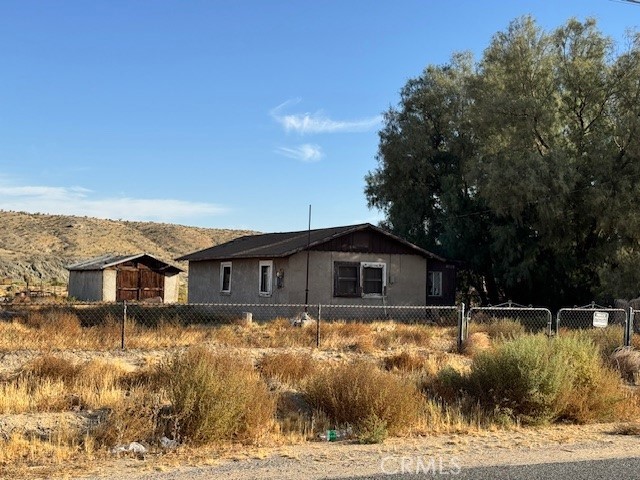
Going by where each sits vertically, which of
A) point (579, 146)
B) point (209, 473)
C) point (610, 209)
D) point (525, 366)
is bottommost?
point (209, 473)

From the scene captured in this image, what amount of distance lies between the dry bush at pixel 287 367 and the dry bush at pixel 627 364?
6.21 metres

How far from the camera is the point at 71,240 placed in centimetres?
8400

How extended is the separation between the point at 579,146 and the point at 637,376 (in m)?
18.3

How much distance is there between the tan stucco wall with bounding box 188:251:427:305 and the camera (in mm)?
25797

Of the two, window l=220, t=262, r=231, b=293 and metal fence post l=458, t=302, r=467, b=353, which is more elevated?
window l=220, t=262, r=231, b=293

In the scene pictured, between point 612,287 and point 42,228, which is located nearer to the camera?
point 612,287

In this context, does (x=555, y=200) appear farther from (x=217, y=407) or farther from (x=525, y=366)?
(x=217, y=407)

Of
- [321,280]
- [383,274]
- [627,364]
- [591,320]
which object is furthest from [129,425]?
[591,320]

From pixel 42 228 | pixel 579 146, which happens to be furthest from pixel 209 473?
pixel 42 228

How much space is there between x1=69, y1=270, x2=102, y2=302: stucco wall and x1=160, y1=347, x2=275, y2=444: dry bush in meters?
34.7

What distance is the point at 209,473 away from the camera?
722cm

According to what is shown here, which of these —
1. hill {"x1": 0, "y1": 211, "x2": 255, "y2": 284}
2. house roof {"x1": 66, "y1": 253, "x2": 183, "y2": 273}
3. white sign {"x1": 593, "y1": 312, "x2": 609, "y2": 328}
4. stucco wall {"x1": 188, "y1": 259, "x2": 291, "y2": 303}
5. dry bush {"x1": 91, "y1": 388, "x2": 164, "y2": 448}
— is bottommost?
dry bush {"x1": 91, "y1": 388, "x2": 164, "y2": 448}

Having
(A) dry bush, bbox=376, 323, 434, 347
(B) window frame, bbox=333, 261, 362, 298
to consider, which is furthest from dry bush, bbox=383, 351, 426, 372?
(B) window frame, bbox=333, 261, 362, 298

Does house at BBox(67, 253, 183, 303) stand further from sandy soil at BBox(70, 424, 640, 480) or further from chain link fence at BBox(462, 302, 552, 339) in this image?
sandy soil at BBox(70, 424, 640, 480)
